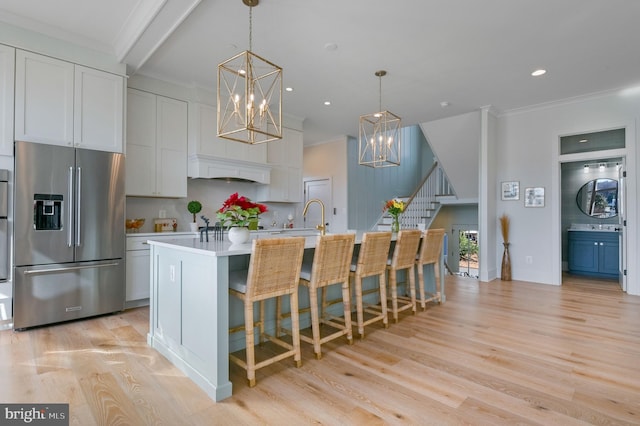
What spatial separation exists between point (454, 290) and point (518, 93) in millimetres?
3061

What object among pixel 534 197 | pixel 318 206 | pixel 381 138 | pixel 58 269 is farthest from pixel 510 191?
pixel 58 269

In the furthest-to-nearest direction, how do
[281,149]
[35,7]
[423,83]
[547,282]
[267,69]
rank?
[281,149] < [547,282] < [423,83] < [267,69] < [35,7]

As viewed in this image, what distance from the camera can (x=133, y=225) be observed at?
421 centimetres

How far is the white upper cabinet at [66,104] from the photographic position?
3227 mm

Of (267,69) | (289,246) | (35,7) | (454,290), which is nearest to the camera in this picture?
(289,246)

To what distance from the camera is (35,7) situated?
Result: 299 cm

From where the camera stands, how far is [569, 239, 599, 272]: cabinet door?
601cm

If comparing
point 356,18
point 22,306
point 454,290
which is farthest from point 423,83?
point 22,306

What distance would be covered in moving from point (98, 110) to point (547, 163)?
6372 mm

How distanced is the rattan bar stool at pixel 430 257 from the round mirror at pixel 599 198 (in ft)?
14.0

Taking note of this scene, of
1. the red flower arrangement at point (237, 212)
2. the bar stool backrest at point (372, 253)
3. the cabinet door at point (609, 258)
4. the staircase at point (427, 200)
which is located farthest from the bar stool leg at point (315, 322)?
the cabinet door at point (609, 258)

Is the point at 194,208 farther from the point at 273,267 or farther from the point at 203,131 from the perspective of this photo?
the point at 273,267

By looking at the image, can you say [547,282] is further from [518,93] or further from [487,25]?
[487,25]

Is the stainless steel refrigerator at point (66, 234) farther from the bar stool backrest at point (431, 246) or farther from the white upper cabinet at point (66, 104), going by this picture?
the bar stool backrest at point (431, 246)
